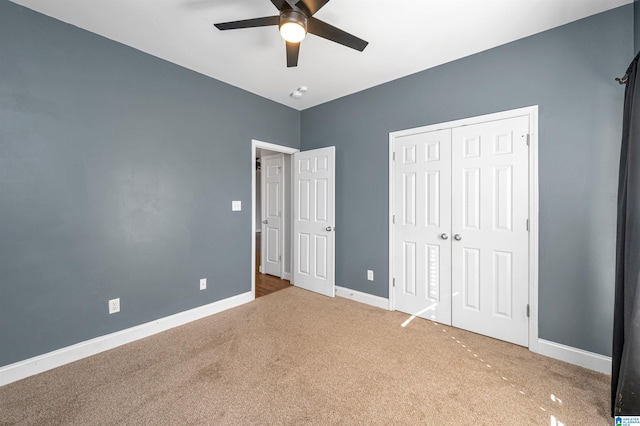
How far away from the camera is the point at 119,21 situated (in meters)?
2.22

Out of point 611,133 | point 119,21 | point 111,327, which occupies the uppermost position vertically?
point 119,21

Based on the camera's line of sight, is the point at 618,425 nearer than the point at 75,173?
Yes

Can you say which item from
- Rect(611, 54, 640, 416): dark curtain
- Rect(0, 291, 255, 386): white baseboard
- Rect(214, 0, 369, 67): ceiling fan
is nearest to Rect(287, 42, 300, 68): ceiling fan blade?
Rect(214, 0, 369, 67): ceiling fan

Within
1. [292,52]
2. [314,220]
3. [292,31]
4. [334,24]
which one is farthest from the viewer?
[314,220]

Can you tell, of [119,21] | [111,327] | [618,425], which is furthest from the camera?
[111,327]

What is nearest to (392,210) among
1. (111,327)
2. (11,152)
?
(111,327)

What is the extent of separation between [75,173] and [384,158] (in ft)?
10.00

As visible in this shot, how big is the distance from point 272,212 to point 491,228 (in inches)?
131

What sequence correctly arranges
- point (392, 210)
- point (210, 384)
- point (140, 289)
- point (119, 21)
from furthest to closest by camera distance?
point (392, 210) → point (140, 289) → point (119, 21) → point (210, 384)

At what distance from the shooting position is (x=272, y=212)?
4809mm

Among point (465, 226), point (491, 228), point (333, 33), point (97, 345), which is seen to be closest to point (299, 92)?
point (333, 33)

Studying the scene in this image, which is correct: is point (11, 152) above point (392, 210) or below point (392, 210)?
above

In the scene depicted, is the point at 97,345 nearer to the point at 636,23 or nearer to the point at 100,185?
the point at 100,185

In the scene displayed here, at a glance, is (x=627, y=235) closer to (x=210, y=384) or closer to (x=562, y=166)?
(x=562, y=166)
